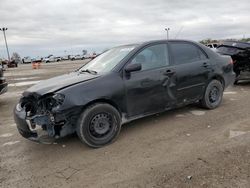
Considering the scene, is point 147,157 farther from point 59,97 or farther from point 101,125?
point 59,97

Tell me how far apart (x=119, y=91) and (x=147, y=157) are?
120cm

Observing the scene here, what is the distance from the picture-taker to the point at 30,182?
10.9ft

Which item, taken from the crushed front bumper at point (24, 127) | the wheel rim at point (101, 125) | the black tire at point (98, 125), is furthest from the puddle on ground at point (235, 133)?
the crushed front bumper at point (24, 127)

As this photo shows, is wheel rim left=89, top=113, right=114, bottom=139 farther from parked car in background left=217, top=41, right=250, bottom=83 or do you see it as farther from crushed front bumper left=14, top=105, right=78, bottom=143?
parked car in background left=217, top=41, right=250, bottom=83

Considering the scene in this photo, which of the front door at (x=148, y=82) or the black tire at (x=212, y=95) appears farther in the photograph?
the black tire at (x=212, y=95)

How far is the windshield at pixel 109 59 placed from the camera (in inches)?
188

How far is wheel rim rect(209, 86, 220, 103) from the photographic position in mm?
5913

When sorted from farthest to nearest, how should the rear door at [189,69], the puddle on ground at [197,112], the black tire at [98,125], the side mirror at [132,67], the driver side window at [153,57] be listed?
the puddle on ground at [197,112], the rear door at [189,69], the driver side window at [153,57], the side mirror at [132,67], the black tire at [98,125]

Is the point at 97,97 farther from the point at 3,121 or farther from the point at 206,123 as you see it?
the point at 3,121

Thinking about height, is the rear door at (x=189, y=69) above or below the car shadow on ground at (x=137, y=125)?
above

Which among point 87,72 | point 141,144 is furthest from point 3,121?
point 141,144

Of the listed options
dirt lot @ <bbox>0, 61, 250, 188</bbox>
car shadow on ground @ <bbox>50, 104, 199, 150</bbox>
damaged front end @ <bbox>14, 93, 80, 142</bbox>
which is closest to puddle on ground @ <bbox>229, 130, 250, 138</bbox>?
dirt lot @ <bbox>0, 61, 250, 188</bbox>

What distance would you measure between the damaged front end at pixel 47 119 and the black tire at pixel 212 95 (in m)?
3.07

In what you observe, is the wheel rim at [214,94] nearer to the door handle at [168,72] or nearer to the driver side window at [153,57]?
the door handle at [168,72]
